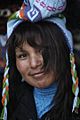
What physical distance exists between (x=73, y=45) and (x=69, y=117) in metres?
0.36

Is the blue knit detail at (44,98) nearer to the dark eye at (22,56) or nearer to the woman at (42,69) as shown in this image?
the woman at (42,69)

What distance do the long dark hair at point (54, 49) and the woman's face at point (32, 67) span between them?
0.02 metres

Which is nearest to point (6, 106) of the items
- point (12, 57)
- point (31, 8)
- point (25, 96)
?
point (25, 96)

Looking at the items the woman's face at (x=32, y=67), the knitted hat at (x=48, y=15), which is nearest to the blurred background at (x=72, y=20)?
the knitted hat at (x=48, y=15)

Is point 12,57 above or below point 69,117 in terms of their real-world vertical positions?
above

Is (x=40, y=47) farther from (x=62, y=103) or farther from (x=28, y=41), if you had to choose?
(x=62, y=103)

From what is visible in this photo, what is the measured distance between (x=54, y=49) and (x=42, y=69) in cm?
11

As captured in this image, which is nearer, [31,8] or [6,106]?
[31,8]

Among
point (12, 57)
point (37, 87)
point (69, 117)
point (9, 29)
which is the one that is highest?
point (9, 29)

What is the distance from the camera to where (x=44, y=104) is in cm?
→ 186

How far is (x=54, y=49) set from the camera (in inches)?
68.7

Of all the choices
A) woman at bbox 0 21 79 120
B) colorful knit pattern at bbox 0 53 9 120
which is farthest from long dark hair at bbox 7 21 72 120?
colorful knit pattern at bbox 0 53 9 120

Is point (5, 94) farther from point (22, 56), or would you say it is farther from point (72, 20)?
point (72, 20)

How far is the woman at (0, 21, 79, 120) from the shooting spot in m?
1.74
